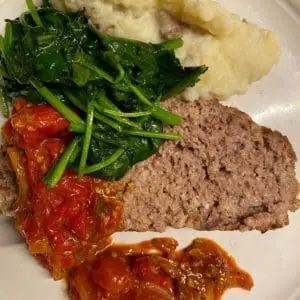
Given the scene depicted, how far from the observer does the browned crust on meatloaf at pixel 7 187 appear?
4.50 meters

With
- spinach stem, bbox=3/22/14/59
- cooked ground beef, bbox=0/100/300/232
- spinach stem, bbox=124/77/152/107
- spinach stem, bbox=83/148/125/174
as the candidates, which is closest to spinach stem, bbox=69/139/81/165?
spinach stem, bbox=83/148/125/174

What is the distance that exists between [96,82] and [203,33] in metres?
1.11

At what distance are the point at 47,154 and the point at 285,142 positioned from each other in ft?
7.50

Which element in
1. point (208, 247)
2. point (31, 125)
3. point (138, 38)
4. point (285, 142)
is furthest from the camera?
point (208, 247)

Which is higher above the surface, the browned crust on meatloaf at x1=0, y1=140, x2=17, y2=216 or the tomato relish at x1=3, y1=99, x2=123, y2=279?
the tomato relish at x1=3, y1=99, x2=123, y2=279

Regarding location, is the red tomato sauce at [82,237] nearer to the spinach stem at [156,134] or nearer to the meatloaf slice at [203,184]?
the meatloaf slice at [203,184]

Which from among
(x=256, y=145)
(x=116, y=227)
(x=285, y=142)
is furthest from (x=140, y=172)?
(x=285, y=142)

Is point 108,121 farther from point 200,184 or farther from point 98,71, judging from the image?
point 200,184

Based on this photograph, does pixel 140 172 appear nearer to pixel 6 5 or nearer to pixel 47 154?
pixel 47 154

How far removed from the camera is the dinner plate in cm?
488

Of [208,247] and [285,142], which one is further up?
[285,142]

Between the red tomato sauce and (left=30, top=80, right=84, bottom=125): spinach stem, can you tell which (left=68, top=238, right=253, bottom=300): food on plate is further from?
(left=30, top=80, right=84, bottom=125): spinach stem

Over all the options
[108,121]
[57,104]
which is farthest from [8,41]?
[108,121]

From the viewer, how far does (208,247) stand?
16.8 feet
